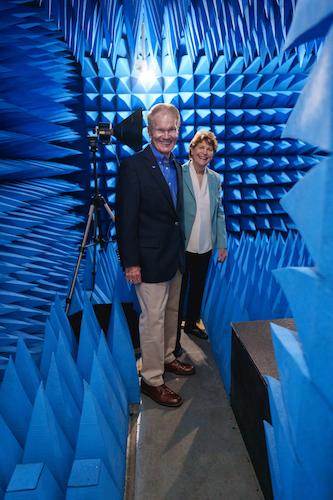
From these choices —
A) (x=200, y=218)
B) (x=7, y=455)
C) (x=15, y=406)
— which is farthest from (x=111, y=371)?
(x=200, y=218)

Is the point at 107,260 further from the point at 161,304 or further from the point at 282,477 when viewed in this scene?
the point at 282,477

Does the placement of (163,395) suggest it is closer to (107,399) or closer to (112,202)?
(107,399)

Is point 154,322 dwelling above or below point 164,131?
below

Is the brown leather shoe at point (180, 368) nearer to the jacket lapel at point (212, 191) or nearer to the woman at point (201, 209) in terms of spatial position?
the woman at point (201, 209)

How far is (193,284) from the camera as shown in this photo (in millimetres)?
2006

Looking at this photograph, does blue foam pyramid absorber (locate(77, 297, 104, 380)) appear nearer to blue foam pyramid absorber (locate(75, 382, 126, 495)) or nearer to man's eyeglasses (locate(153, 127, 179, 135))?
blue foam pyramid absorber (locate(75, 382, 126, 495))

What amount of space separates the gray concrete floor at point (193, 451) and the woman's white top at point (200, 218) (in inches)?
30.1

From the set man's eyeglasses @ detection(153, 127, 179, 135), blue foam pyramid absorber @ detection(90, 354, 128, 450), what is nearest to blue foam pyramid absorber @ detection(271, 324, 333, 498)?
blue foam pyramid absorber @ detection(90, 354, 128, 450)

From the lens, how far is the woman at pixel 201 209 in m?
1.71

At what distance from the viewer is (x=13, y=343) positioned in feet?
6.27

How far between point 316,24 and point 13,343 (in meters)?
2.08

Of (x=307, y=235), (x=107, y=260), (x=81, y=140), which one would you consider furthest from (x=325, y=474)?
(x=81, y=140)

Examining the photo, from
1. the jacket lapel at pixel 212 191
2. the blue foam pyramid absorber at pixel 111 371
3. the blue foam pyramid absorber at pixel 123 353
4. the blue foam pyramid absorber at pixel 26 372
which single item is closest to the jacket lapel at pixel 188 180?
the jacket lapel at pixel 212 191

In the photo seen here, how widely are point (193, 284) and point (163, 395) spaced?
0.72 m
